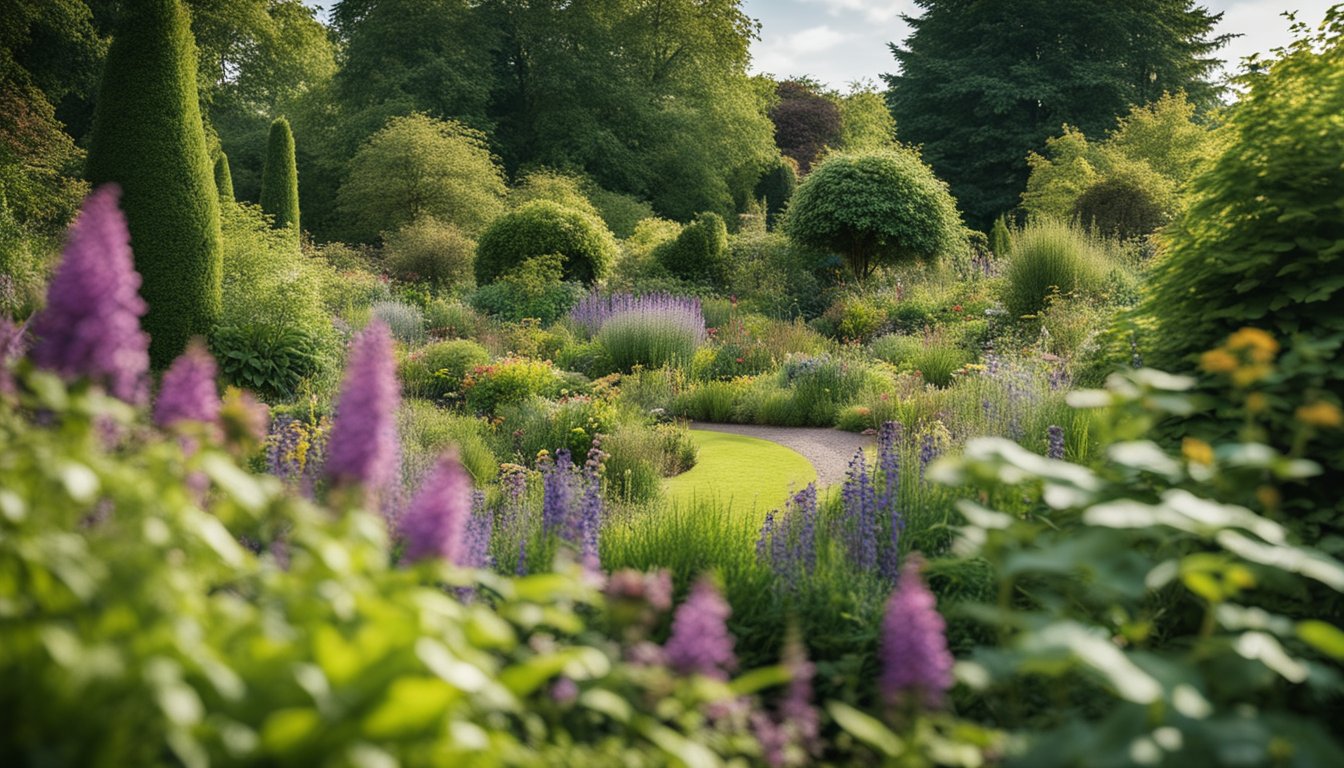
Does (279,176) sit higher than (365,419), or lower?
higher

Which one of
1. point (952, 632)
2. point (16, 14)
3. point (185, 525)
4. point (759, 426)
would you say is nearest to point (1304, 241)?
point (952, 632)

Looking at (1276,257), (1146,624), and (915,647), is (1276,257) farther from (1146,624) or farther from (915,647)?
(915,647)

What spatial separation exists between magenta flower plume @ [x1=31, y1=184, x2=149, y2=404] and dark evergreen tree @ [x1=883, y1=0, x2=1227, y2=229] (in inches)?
1206

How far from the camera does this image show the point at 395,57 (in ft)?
95.1

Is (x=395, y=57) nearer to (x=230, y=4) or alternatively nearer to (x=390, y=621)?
(x=230, y=4)

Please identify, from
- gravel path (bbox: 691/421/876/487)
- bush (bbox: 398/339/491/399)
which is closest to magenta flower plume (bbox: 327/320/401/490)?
gravel path (bbox: 691/421/876/487)

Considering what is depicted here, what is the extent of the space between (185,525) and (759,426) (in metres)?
7.46

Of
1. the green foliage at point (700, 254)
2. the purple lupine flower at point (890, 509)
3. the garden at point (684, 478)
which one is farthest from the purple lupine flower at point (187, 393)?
the green foliage at point (700, 254)

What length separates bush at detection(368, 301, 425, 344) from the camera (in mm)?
11797

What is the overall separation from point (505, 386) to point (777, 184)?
26261 mm

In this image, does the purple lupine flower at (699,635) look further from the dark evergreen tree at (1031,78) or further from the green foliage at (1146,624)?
the dark evergreen tree at (1031,78)

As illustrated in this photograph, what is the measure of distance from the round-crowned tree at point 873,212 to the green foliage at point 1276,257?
37.1ft

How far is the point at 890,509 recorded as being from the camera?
11.6 feet

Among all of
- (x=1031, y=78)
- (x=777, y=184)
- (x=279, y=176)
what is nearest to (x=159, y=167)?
(x=279, y=176)
